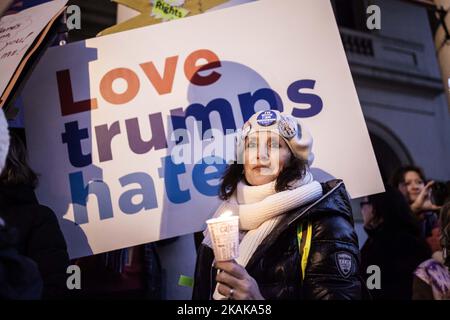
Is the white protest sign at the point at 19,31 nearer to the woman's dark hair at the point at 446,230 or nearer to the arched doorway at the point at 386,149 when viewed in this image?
the arched doorway at the point at 386,149

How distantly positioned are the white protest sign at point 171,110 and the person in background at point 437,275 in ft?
1.27

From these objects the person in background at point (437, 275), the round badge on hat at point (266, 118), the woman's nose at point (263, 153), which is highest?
the round badge on hat at point (266, 118)

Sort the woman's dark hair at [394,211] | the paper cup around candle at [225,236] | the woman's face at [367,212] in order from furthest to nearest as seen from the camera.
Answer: the woman's face at [367,212], the woman's dark hair at [394,211], the paper cup around candle at [225,236]

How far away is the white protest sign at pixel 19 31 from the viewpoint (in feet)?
9.89

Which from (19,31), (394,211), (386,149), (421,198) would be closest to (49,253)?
(19,31)

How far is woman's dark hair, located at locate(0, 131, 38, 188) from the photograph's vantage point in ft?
8.61

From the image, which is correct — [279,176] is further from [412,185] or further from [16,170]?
[16,170]

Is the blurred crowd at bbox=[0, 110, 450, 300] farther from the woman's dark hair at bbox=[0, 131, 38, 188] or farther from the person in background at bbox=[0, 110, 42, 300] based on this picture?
the person in background at bbox=[0, 110, 42, 300]

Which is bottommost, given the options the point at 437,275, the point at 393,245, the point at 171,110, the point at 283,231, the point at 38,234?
the point at 437,275

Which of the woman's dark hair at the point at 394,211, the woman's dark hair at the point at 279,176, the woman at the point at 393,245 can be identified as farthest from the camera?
the woman's dark hair at the point at 394,211

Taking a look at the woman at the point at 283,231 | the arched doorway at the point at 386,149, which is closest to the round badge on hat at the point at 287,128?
the woman at the point at 283,231

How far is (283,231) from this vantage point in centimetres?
232

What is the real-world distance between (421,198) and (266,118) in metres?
1.17

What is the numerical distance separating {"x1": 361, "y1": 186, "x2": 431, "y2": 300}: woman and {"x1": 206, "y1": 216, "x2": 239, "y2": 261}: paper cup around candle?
1016 millimetres
